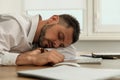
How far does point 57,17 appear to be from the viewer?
1.72 m

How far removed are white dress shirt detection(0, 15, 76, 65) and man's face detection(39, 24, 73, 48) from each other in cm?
6

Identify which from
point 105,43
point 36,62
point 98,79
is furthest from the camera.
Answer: point 105,43

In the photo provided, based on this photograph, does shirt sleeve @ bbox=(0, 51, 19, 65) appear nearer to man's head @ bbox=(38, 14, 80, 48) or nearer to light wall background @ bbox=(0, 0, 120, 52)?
man's head @ bbox=(38, 14, 80, 48)

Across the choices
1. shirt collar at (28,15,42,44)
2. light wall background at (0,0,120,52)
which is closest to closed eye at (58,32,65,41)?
shirt collar at (28,15,42,44)

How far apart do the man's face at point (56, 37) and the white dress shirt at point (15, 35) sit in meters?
0.06

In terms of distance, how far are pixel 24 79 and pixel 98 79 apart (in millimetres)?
198

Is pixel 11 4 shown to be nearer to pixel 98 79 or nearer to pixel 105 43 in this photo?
pixel 105 43

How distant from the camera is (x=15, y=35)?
1.42 metres

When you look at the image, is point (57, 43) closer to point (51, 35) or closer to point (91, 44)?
point (51, 35)

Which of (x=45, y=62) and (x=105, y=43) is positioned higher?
(x=45, y=62)

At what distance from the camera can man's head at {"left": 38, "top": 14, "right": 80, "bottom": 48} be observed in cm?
156

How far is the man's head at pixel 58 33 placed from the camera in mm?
1556

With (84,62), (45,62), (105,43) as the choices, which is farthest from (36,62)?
(105,43)

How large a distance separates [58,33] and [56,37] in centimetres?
2
